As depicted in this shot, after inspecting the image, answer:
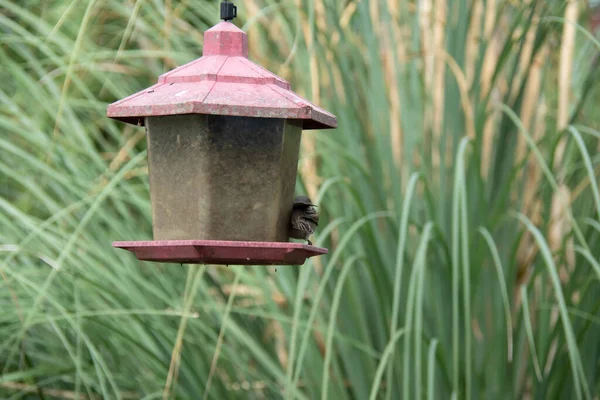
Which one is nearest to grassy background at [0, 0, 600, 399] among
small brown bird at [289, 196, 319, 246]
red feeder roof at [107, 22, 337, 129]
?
small brown bird at [289, 196, 319, 246]

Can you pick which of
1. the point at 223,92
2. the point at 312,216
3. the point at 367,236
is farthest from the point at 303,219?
the point at 367,236

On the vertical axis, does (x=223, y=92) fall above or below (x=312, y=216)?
above

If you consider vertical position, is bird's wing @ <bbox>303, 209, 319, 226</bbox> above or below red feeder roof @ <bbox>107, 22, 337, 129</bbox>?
below

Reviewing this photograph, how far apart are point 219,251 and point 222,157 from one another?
177mm

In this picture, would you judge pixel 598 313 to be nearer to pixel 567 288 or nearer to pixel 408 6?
pixel 567 288

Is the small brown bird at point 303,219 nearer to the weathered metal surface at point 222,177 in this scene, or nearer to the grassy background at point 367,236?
the weathered metal surface at point 222,177

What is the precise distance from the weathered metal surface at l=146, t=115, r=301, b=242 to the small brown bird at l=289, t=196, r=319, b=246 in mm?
35

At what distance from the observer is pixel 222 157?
1.72 meters

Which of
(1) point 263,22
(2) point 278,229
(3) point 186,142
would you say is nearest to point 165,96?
(3) point 186,142

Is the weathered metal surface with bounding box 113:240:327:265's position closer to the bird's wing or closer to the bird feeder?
the bird feeder

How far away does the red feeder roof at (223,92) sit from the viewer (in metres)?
1.61

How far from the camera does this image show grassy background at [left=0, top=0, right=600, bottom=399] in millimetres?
2674

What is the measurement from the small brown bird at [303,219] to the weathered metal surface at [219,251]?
123 millimetres

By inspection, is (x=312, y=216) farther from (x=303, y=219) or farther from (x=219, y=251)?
(x=219, y=251)
